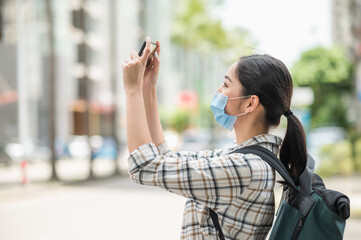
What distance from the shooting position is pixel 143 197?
1305cm

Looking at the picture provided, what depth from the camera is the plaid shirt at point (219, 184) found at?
4.80ft

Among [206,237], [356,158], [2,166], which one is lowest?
[2,166]

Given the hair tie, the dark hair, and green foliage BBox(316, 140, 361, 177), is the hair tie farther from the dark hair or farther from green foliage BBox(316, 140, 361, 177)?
green foliage BBox(316, 140, 361, 177)

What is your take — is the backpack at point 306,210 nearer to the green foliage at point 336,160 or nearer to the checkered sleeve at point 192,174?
the checkered sleeve at point 192,174

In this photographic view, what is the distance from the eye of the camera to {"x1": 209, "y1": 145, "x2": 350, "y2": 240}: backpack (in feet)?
4.94

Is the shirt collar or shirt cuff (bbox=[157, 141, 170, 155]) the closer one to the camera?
the shirt collar

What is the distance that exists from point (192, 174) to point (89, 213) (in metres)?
9.13

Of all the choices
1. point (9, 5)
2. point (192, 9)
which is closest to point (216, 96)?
point (9, 5)

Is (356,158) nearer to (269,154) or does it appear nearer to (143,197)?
(143,197)

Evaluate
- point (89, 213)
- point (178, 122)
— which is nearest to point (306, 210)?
point (89, 213)

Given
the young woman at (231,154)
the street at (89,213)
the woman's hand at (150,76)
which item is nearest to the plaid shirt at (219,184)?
the young woman at (231,154)

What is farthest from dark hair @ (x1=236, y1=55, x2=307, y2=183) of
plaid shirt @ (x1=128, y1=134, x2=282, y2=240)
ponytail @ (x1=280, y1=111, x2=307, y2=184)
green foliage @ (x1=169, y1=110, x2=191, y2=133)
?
green foliage @ (x1=169, y1=110, x2=191, y2=133)

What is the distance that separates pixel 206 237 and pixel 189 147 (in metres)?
25.9

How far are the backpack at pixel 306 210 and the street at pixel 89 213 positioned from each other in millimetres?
6032
